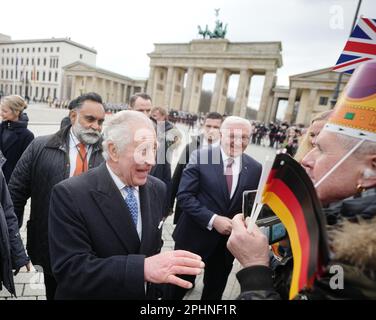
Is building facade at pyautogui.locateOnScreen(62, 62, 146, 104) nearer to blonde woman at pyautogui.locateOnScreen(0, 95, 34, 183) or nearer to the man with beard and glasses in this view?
blonde woman at pyautogui.locateOnScreen(0, 95, 34, 183)

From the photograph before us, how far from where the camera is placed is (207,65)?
4984 cm

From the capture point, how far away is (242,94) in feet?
151

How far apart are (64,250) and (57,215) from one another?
8.6 inches

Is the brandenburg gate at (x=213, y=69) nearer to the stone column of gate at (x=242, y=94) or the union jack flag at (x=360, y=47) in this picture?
the stone column of gate at (x=242, y=94)

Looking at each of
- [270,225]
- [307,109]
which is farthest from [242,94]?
[270,225]

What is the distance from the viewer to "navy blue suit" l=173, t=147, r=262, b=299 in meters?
2.93

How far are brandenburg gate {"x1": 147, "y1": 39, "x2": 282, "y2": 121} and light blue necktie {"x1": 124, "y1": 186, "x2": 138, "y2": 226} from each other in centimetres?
4469

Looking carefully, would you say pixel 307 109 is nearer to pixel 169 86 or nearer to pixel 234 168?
pixel 169 86

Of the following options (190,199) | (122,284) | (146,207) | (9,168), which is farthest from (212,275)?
(9,168)

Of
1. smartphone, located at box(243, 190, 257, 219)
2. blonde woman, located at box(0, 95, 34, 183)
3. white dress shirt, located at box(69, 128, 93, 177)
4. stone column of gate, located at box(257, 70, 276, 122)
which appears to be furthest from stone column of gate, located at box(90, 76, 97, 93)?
smartphone, located at box(243, 190, 257, 219)

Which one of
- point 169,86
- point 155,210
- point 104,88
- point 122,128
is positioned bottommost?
point 155,210

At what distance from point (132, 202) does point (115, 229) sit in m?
0.27

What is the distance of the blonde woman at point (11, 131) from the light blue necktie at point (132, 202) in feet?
11.8
